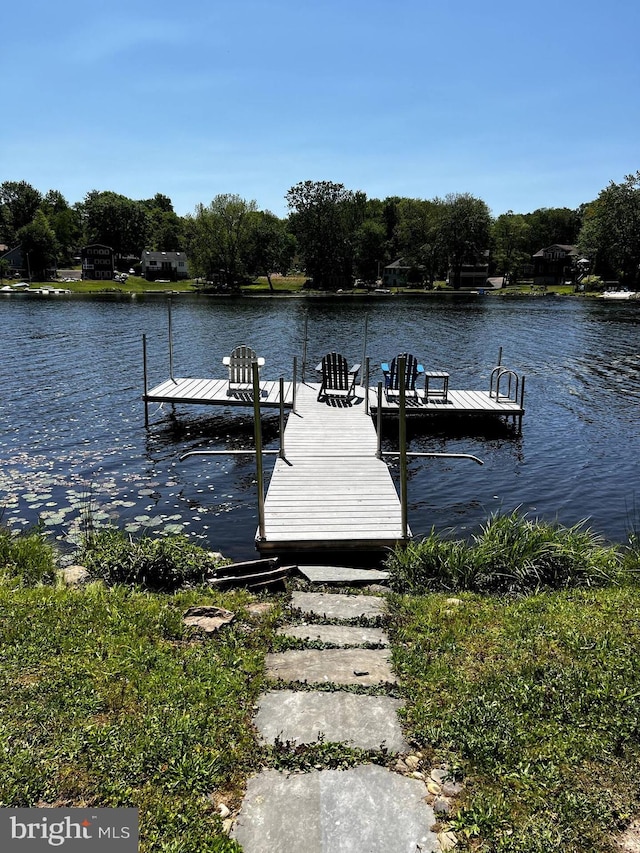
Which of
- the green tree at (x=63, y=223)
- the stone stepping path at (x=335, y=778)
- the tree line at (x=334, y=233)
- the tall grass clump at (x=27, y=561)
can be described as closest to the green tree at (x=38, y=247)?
the tree line at (x=334, y=233)

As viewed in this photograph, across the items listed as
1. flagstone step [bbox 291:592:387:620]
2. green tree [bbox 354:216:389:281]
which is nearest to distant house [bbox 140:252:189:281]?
green tree [bbox 354:216:389:281]

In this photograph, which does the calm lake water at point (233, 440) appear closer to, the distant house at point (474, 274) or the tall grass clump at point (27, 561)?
the tall grass clump at point (27, 561)

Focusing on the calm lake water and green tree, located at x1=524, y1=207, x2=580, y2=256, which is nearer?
the calm lake water

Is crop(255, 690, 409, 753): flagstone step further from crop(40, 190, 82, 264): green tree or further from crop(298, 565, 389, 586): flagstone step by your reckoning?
crop(40, 190, 82, 264): green tree

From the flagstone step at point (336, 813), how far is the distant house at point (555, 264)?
120 meters

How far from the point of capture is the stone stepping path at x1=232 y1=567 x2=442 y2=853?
338 cm

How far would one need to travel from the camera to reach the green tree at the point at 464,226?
97250 millimetres

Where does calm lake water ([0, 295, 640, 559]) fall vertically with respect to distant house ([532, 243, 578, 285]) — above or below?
below

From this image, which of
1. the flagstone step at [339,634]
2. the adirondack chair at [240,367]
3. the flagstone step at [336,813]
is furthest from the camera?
the adirondack chair at [240,367]

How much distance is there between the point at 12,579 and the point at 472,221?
99781 mm

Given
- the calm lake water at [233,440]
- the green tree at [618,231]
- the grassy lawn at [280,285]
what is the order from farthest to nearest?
the grassy lawn at [280,285], the green tree at [618,231], the calm lake water at [233,440]

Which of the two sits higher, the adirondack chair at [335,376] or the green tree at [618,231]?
the green tree at [618,231]

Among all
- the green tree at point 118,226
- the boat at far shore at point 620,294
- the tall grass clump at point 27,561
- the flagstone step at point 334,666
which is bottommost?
the tall grass clump at point 27,561

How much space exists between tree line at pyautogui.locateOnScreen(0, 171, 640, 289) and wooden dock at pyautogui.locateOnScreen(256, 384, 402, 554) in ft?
265
